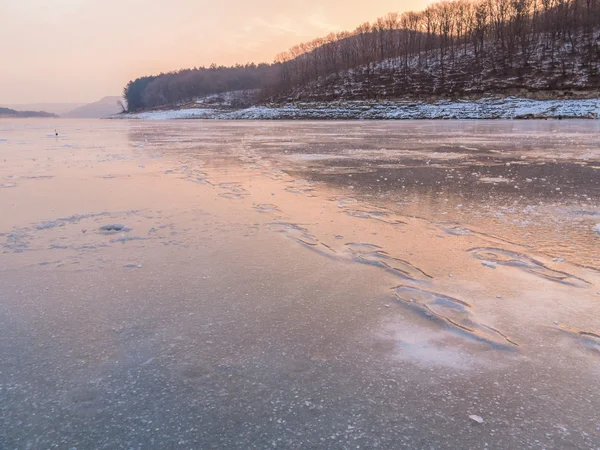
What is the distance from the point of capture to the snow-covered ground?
36.1 m

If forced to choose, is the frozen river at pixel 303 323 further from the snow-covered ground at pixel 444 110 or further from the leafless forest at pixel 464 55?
the leafless forest at pixel 464 55

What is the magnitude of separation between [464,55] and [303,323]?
83.4 metres

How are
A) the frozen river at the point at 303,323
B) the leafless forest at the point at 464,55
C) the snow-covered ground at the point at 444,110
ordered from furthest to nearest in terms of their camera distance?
the leafless forest at the point at 464,55 < the snow-covered ground at the point at 444,110 < the frozen river at the point at 303,323

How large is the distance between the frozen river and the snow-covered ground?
36144 mm

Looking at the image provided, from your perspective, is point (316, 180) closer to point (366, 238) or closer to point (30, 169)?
point (366, 238)

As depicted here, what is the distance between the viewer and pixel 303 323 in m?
2.88

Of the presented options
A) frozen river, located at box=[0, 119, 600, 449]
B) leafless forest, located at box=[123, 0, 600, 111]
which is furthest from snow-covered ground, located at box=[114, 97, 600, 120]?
frozen river, located at box=[0, 119, 600, 449]

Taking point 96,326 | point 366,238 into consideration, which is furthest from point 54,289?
Answer: point 366,238

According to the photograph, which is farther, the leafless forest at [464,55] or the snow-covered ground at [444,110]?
the leafless forest at [464,55]

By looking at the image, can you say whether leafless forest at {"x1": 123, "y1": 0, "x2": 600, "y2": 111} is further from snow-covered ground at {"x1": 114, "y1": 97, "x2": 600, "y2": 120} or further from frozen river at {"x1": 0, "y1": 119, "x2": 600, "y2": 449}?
frozen river at {"x1": 0, "y1": 119, "x2": 600, "y2": 449}

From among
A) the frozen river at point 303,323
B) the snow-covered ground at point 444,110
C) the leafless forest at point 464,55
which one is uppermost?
the leafless forest at point 464,55

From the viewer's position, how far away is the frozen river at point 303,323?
1949mm

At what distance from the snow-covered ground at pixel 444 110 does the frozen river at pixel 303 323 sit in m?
36.1

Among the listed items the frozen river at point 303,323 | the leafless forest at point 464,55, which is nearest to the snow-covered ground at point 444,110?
the leafless forest at point 464,55
